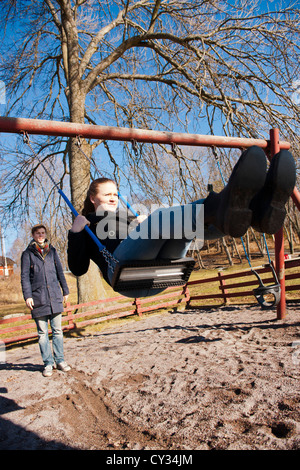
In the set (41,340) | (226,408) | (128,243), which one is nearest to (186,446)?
(226,408)

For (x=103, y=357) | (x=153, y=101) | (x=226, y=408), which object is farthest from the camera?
(x=153, y=101)

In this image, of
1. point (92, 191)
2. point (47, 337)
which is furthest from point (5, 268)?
point (92, 191)

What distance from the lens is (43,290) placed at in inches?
157

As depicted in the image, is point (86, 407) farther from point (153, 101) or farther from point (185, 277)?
point (153, 101)

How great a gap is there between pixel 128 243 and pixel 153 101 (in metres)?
7.07

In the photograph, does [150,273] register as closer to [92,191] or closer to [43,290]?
[92,191]

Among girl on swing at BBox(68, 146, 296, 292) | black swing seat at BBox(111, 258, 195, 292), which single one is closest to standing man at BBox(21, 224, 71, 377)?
girl on swing at BBox(68, 146, 296, 292)

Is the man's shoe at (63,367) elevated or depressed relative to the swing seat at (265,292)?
depressed

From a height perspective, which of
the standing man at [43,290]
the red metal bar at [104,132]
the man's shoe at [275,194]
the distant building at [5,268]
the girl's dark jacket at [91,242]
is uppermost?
the red metal bar at [104,132]

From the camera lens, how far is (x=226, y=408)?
2545 millimetres

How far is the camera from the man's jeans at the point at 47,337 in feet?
13.1

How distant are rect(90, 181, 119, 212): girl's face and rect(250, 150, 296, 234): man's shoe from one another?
1040 mm

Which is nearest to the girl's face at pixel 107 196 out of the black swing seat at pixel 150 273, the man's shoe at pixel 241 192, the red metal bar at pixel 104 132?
the black swing seat at pixel 150 273

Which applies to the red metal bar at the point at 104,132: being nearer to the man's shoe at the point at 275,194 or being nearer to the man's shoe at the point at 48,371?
the man's shoe at the point at 275,194
